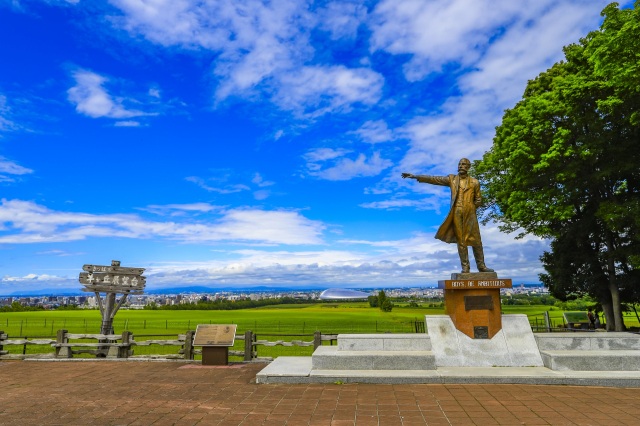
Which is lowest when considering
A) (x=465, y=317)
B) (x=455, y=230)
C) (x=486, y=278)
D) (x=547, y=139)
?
(x=465, y=317)

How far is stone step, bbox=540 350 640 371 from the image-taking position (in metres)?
9.73

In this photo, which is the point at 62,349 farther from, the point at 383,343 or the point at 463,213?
the point at 463,213

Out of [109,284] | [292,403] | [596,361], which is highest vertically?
[109,284]

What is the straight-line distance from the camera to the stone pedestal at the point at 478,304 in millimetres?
10961

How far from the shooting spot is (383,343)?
1119 centimetres

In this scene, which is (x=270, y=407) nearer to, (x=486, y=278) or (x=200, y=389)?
(x=200, y=389)

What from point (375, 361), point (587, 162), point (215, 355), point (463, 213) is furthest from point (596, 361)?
point (587, 162)

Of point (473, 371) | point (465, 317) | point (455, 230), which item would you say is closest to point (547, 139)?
point (455, 230)

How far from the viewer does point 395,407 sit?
25.1 feet

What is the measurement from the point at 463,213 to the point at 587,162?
36.3ft

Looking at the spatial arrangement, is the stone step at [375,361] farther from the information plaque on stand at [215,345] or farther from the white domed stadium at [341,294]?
the white domed stadium at [341,294]

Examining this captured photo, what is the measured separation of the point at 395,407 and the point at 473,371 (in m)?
3.21

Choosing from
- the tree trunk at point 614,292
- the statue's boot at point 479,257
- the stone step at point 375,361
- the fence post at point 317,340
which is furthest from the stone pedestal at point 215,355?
the tree trunk at point 614,292

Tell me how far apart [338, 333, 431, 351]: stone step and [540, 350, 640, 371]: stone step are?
9.97 ft
